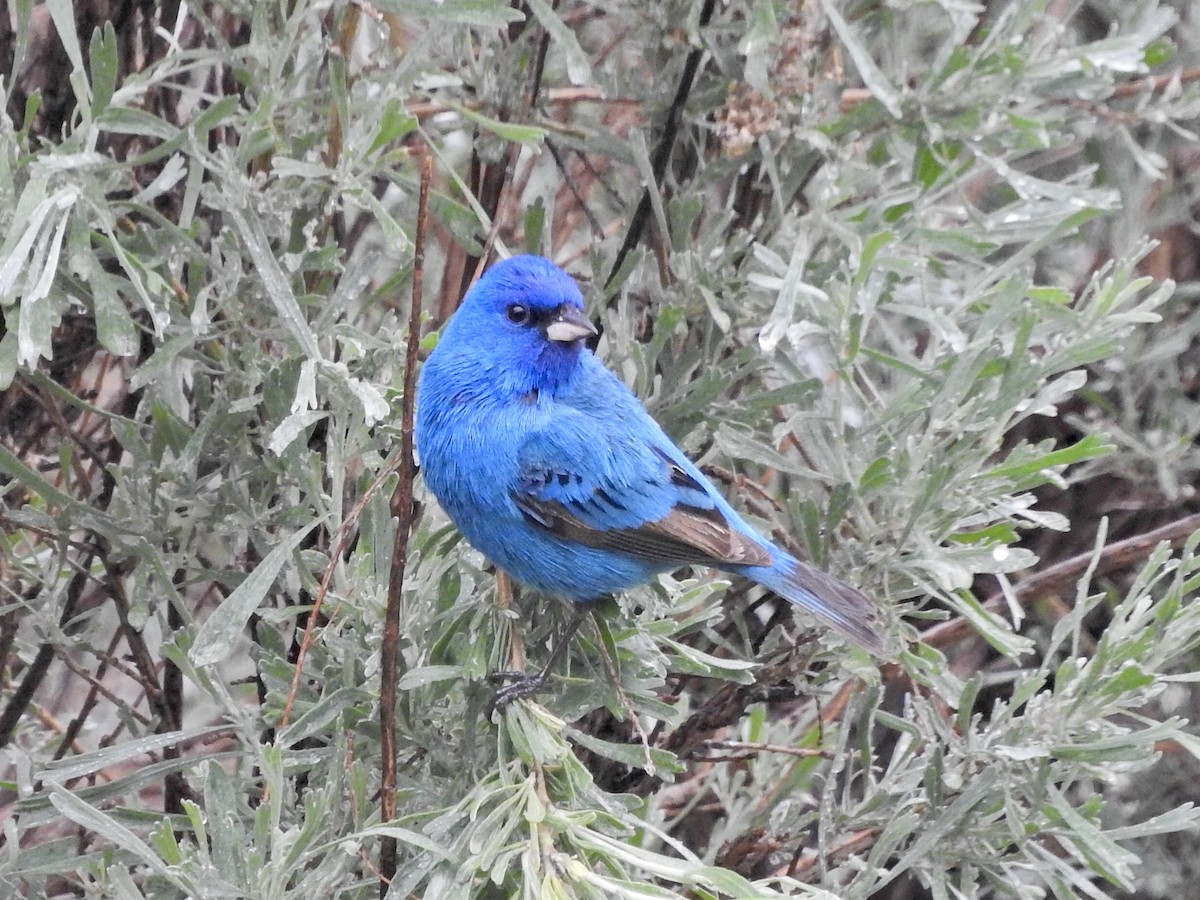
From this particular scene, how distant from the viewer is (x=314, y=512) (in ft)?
7.25

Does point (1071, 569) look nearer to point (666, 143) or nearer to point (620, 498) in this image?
point (620, 498)

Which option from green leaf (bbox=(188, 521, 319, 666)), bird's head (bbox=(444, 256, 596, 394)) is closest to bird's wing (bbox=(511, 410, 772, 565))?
bird's head (bbox=(444, 256, 596, 394))

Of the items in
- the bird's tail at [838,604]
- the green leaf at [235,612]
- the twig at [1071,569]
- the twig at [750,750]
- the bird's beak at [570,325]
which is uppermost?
the bird's beak at [570,325]

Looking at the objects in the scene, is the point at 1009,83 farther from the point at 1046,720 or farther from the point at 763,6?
the point at 1046,720

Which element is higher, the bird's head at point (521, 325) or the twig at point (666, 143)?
the twig at point (666, 143)

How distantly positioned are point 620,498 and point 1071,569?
91 centimetres

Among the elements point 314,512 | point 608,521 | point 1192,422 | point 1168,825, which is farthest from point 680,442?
point 1192,422

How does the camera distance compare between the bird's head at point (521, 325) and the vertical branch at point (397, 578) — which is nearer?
the vertical branch at point (397, 578)

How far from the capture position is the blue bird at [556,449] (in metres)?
2.64

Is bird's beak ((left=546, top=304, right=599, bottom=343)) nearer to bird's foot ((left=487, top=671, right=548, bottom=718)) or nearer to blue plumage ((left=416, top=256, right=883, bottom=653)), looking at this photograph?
blue plumage ((left=416, top=256, right=883, bottom=653))

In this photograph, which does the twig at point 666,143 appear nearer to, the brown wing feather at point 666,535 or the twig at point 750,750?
the brown wing feather at point 666,535

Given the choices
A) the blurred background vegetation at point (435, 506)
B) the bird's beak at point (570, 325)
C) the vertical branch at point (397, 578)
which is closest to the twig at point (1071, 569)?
the blurred background vegetation at point (435, 506)

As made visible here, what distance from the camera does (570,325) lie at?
2.64 metres

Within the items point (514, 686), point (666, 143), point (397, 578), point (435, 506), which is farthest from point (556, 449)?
point (397, 578)
